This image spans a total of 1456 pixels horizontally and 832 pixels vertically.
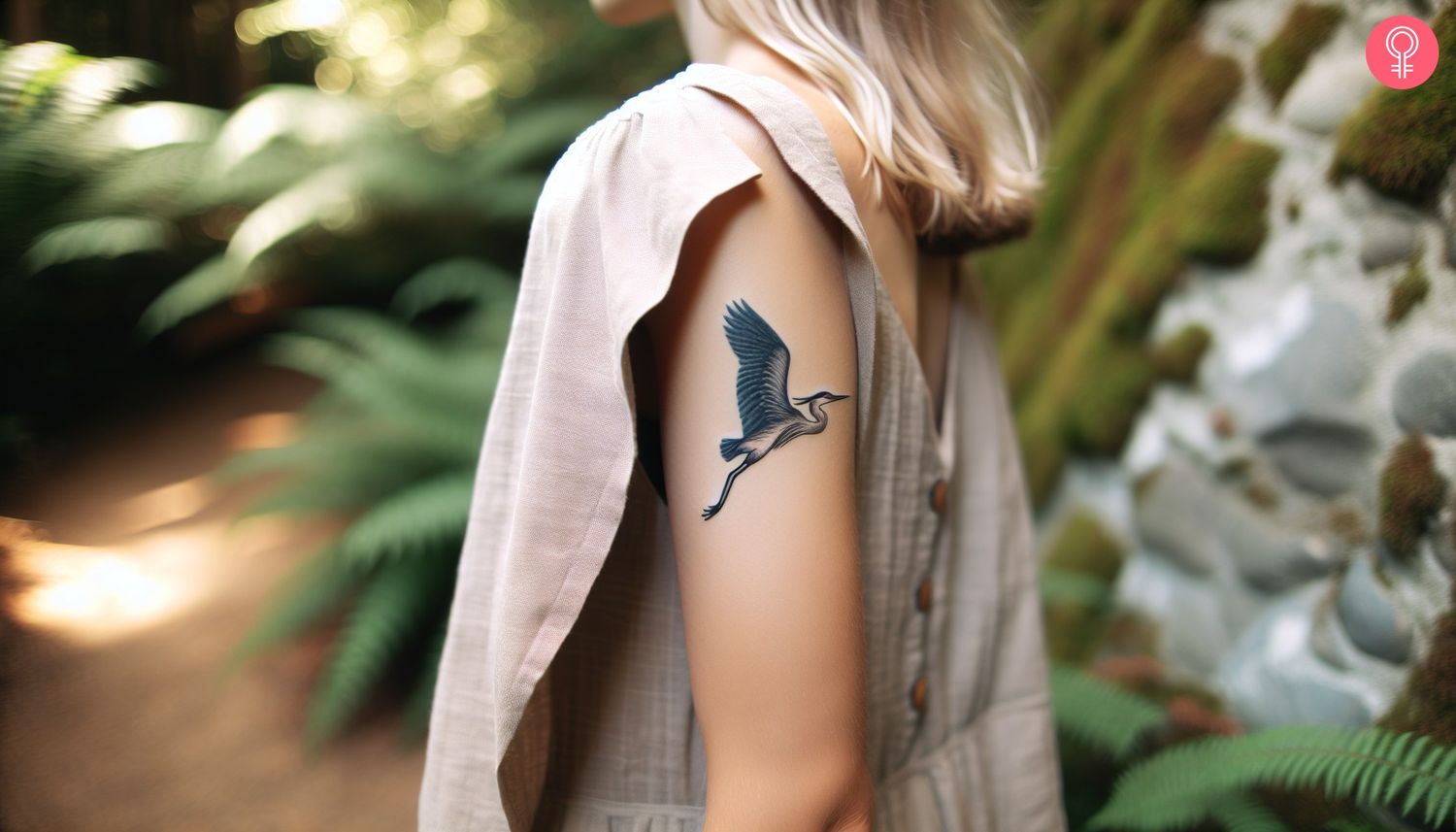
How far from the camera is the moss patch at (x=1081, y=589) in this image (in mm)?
1917

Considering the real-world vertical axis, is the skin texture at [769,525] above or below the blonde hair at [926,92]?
below

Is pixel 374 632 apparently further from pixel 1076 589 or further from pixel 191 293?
pixel 1076 589

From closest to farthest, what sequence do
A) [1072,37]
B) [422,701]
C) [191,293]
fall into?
[422,701] < [1072,37] < [191,293]

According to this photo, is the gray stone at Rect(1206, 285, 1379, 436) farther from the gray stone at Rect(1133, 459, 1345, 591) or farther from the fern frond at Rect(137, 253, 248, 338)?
the fern frond at Rect(137, 253, 248, 338)


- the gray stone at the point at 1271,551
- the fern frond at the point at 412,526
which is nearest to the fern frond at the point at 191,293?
the fern frond at the point at 412,526

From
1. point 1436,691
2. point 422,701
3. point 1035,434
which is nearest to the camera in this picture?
point 1436,691

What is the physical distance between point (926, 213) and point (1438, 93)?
909mm

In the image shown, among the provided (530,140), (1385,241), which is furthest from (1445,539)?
(530,140)

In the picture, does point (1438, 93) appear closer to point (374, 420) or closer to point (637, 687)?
point (637, 687)

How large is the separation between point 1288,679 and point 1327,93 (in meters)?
1.04

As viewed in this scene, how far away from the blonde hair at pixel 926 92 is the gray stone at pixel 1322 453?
853 mm

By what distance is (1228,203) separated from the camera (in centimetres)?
166

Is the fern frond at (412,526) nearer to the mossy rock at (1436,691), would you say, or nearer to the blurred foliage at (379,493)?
the blurred foliage at (379,493)

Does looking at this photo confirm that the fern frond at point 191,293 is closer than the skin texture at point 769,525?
No
